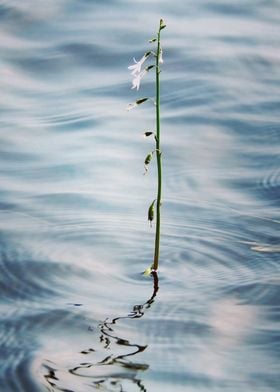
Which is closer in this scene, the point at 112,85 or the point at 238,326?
the point at 238,326

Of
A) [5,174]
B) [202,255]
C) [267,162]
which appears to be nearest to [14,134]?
[5,174]

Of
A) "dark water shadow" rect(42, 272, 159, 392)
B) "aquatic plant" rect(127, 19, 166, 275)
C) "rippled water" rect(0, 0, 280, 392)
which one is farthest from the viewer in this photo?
"aquatic plant" rect(127, 19, 166, 275)

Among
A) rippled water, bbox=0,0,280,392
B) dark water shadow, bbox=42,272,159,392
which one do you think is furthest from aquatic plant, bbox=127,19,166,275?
dark water shadow, bbox=42,272,159,392

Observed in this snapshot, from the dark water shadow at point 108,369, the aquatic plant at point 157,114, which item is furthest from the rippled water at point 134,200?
the aquatic plant at point 157,114

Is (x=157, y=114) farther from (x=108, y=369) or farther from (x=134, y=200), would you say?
(x=134, y=200)

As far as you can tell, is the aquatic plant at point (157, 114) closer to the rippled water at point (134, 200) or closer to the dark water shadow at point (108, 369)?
the rippled water at point (134, 200)

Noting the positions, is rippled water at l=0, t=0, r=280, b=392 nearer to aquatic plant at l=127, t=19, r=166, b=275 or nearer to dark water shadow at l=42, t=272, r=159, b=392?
dark water shadow at l=42, t=272, r=159, b=392

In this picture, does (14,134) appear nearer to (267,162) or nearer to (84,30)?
(267,162)

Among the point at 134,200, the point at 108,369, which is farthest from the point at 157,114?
the point at 134,200
